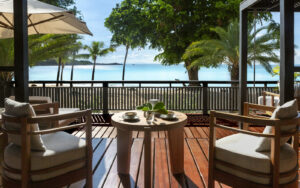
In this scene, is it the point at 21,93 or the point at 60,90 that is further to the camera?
the point at 60,90

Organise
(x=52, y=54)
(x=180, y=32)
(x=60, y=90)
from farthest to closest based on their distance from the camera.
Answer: (x=180, y=32)
(x=52, y=54)
(x=60, y=90)

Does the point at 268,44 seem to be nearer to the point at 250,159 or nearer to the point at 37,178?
the point at 250,159

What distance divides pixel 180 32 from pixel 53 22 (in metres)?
8.95

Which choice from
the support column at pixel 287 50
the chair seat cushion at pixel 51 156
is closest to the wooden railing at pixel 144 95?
the support column at pixel 287 50

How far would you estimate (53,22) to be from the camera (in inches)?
170

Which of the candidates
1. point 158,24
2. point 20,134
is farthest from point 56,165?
point 158,24

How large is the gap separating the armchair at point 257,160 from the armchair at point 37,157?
1.10 m

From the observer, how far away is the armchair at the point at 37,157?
1793mm

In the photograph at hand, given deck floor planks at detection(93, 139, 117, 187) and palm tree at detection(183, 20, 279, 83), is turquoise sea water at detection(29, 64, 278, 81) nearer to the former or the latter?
palm tree at detection(183, 20, 279, 83)

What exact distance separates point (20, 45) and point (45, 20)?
1432 millimetres

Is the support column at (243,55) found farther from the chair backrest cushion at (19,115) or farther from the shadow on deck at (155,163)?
the chair backrest cushion at (19,115)

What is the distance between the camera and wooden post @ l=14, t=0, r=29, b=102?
263 cm

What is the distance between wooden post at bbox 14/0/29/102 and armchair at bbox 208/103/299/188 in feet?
6.84

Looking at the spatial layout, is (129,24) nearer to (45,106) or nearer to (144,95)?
(144,95)
